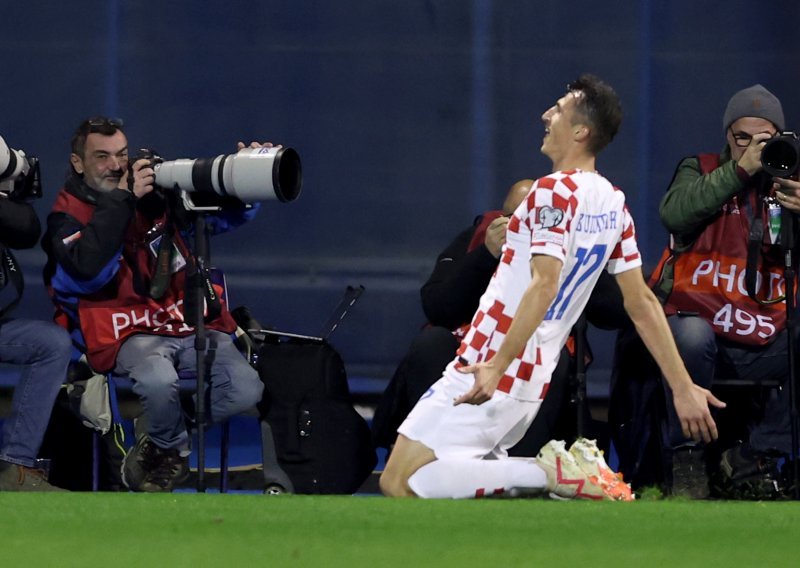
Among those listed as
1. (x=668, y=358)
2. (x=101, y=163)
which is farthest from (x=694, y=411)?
(x=101, y=163)

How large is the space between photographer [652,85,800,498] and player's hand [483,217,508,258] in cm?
63

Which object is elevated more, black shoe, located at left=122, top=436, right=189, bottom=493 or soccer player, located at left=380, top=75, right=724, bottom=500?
soccer player, located at left=380, top=75, right=724, bottom=500

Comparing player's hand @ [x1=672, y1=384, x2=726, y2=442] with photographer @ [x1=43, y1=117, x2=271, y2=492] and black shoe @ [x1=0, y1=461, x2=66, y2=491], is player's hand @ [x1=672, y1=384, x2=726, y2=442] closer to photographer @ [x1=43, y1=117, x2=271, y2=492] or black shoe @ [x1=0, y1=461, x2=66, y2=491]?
photographer @ [x1=43, y1=117, x2=271, y2=492]

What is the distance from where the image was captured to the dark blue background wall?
6.70 m

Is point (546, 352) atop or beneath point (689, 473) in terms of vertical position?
atop

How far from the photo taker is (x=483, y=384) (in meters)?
4.11

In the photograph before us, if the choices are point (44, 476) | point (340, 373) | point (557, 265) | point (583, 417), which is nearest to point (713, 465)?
point (583, 417)

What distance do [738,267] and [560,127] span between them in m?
1.35

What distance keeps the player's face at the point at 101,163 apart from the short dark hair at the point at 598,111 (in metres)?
1.95

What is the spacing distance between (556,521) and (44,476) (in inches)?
83.7

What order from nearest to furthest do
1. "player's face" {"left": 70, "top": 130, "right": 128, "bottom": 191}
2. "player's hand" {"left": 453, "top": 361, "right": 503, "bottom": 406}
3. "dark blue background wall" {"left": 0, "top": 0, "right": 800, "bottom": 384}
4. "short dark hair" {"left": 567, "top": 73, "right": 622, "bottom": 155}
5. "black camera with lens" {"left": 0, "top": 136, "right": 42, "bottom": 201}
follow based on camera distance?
1. "player's hand" {"left": 453, "top": 361, "right": 503, "bottom": 406}
2. "short dark hair" {"left": 567, "top": 73, "right": 622, "bottom": 155}
3. "black camera with lens" {"left": 0, "top": 136, "right": 42, "bottom": 201}
4. "player's face" {"left": 70, "top": 130, "right": 128, "bottom": 191}
5. "dark blue background wall" {"left": 0, "top": 0, "right": 800, "bottom": 384}

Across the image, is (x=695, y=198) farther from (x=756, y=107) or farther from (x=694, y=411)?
(x=694, y=411)

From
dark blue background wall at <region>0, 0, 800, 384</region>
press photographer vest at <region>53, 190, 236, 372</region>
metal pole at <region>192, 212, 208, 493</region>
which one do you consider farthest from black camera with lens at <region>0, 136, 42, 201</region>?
dark blue background wall at <region>0, 0, 800, 384</region>

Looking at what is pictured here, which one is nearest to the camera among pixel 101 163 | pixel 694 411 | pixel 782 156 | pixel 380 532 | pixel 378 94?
pixel 380 532
